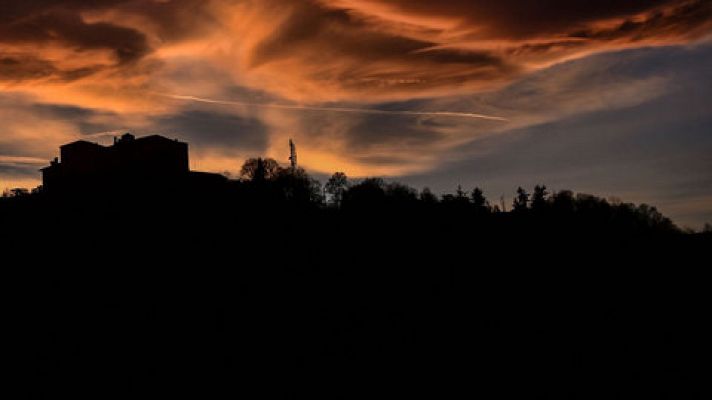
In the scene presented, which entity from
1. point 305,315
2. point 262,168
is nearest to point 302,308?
point 305,315

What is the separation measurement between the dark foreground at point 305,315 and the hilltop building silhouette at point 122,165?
12224 millimetres

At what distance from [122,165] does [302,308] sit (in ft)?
146

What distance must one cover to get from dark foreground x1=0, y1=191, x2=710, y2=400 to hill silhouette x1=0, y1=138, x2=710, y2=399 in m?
0.16

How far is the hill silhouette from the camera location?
33.2 metres

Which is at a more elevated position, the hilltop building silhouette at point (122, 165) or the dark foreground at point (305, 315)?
the hilltop building silhouette at point (122, 165)

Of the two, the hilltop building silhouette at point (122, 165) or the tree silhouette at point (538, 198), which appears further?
the tree silhouette at point (538, 198)

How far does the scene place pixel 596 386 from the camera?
39.1 meters

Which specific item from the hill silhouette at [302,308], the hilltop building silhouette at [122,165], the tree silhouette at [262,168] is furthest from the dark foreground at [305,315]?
the tree silhouette at [262,168]

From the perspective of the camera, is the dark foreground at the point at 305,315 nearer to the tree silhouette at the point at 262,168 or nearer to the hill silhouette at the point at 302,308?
the hill silhouette at the point at 302,308

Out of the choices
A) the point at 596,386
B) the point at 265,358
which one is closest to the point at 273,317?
the point at 265,358

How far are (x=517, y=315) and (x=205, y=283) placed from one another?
2835 centimetres

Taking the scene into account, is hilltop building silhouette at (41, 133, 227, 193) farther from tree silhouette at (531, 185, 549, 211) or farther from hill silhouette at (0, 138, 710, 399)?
tree silhouette at (531, 185, 549, 211)

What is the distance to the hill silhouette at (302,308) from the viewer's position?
33250 millimetres

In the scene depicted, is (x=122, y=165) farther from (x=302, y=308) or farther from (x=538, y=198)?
(x=538, y=198)
